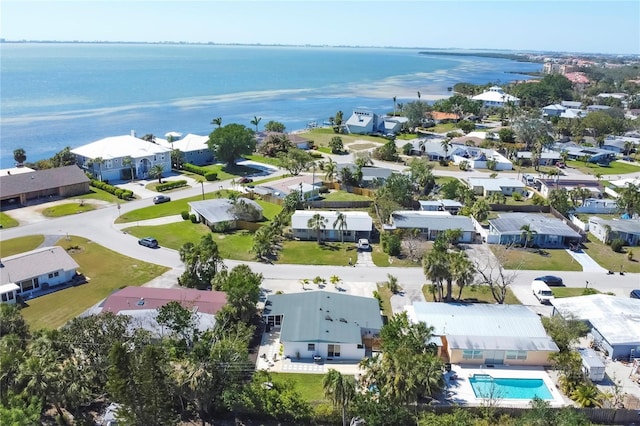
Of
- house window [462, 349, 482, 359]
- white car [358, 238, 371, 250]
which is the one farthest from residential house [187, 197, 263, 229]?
house window [462, 349, 482, 359]

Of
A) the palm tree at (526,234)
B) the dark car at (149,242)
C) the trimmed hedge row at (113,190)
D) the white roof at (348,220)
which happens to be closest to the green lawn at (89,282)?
the dark car at (149,242)

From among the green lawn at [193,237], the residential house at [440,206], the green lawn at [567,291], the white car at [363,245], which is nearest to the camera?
the green lawn at [567,291]

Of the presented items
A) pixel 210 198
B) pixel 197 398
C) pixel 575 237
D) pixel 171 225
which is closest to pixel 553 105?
pixel 575 237

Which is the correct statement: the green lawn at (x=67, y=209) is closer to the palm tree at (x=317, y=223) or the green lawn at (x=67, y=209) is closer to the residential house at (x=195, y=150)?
the residential house at (x=195, y=150)

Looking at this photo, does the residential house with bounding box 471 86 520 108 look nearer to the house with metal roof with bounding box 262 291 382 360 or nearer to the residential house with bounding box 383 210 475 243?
the residential house with bounding box 383 210 475 243

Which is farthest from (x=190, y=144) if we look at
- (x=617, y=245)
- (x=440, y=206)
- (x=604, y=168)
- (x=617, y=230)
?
(x=604, y=168)

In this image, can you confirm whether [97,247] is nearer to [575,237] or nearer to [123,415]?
[123,415]

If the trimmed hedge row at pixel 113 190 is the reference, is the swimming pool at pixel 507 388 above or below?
below
